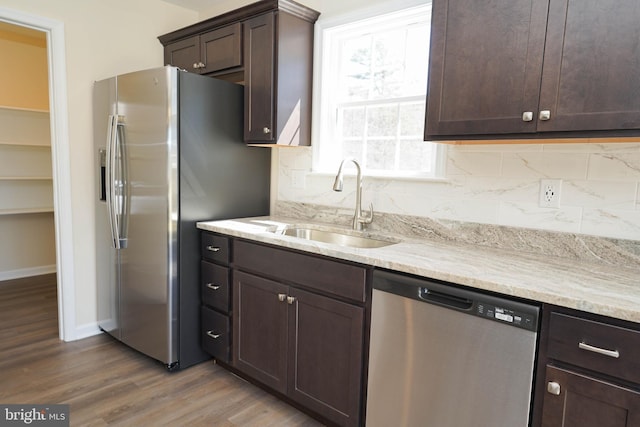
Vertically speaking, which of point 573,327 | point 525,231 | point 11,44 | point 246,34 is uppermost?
point 11,44

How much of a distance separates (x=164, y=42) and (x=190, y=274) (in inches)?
74.5

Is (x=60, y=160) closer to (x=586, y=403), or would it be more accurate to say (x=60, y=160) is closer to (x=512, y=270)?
(x=512, y=270)

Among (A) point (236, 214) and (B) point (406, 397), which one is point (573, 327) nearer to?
(B) point (406, 397)

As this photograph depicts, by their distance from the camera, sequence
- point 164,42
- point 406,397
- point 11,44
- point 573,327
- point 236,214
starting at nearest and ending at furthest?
1. point 573,327
2. point 406,397
3. point 236,214
4. point 164,42
5. point 11,44

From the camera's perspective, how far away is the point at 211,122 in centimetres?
249

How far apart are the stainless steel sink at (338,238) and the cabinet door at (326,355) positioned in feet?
1.77

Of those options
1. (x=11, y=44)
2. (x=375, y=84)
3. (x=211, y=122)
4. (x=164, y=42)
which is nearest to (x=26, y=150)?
(x=11, y=44)

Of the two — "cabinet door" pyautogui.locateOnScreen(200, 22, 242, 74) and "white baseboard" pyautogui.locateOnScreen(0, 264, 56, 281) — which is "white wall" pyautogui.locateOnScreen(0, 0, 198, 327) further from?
"white baseboard" pyautogui.locateOnScreen(0, 264, 56, 281)

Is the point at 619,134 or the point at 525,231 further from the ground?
the point at 619,134

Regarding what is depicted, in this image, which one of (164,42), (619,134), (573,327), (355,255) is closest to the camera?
(573,327)

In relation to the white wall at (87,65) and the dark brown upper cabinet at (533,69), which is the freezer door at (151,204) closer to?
the white wall at (87,65)

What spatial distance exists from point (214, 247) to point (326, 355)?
977 mm

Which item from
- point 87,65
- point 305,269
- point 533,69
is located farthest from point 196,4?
point 533,69

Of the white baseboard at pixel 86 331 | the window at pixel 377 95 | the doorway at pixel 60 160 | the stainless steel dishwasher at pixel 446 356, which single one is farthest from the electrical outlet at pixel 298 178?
the white baseboard at pixel 86 331
